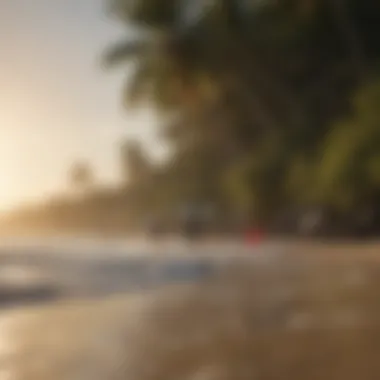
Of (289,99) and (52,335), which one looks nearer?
(52,335)

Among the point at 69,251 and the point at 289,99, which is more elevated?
the point at 289,99

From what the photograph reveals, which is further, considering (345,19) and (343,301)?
(345,19)

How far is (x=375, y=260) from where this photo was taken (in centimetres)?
86

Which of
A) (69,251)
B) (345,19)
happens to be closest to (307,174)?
(345,19)

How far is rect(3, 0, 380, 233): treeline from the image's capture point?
893mm

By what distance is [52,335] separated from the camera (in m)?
0.78

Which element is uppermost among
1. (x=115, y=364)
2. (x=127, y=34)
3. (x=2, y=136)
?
(x=127, y=34)

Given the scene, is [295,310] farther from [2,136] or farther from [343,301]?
[2,136]

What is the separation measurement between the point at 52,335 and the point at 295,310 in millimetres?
307

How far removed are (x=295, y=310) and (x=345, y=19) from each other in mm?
424

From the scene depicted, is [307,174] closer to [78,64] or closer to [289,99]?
[289,99]

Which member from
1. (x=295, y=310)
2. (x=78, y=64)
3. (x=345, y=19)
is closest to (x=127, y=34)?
(x=78, y=64)

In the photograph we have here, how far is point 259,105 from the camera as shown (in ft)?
3.04

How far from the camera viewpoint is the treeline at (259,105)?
893 millimetres
